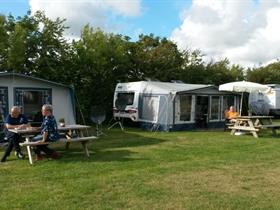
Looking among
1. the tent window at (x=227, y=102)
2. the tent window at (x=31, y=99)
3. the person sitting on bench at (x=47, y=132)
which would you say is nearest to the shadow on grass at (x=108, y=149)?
the person sitting on bench at (x=47, y=132)

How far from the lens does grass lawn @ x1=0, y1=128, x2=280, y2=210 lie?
5762mm

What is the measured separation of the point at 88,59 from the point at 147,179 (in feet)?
46.3

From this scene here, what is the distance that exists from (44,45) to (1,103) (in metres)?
7.23

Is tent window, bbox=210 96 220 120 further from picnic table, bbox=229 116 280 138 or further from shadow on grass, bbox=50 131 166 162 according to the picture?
shadow on grass, bbox=50 131 166 162

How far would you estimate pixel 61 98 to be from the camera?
1426 centimetres

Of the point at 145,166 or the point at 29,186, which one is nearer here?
the point at 29,186

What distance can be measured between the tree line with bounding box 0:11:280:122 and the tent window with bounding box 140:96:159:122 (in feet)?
10.8

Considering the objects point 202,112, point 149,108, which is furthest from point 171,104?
point 202,112

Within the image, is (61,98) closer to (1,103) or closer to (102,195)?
(1,103)

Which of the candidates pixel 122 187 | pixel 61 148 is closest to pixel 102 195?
pixel 122 187

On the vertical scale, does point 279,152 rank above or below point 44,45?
below

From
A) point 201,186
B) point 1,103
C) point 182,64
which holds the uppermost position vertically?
point 182,64

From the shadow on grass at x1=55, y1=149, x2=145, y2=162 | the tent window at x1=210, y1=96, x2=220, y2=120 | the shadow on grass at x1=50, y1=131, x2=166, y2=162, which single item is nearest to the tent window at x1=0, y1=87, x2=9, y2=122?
the shadow on grass at x1=50, y1=131, x2=166, y2=162

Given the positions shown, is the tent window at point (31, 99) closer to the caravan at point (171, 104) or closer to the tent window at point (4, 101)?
the tent window at point (4, 101)
